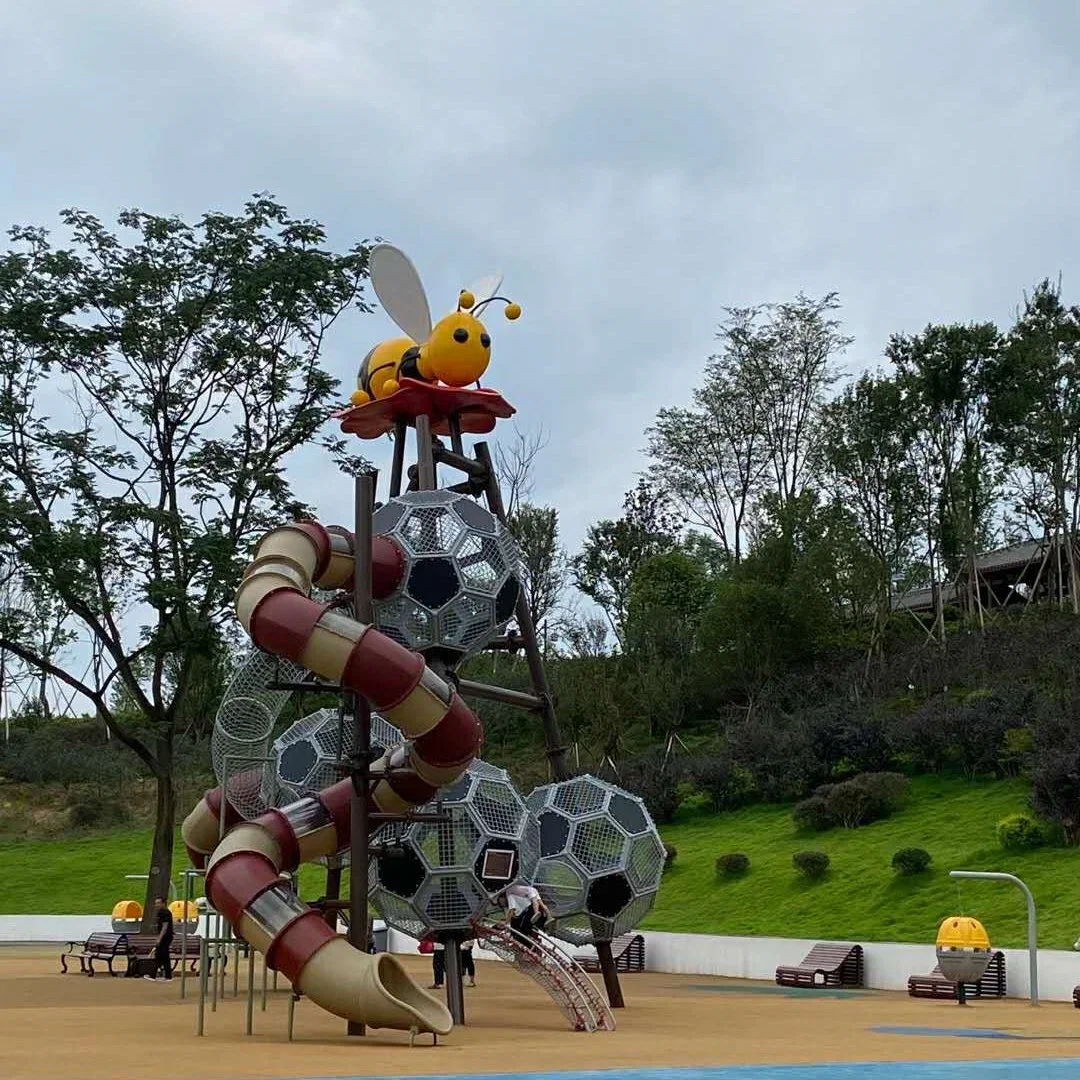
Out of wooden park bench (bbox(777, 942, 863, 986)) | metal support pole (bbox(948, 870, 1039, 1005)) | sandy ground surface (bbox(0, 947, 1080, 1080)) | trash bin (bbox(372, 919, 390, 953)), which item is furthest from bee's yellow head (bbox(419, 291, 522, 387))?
trash bin (bbox(372, 919, 390, 953))

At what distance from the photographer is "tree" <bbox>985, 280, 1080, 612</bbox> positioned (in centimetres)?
4916

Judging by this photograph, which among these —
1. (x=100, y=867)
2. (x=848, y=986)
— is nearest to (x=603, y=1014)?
(x=848, y=986)

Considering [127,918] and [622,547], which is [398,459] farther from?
[622,547]

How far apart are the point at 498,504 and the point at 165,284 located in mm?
13077

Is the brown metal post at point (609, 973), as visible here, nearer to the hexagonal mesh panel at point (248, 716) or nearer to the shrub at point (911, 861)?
the hexagonal mesh panel at point (248, 716)

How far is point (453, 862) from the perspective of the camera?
17.0 metres

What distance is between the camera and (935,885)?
29844mm

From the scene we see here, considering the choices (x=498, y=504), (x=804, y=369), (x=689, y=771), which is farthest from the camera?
(x=804, y=369)

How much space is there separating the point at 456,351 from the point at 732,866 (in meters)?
19.4

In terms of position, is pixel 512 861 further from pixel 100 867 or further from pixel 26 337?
pixel 100 867

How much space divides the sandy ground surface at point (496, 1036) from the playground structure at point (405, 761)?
0.73 meters

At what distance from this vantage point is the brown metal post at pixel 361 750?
15023 millimetres

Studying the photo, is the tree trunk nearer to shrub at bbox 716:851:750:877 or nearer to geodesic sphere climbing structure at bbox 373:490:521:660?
shrub at bbox 716:851:750:877

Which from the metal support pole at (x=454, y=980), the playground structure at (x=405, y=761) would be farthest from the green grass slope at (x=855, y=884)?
the metal support pole at (x=454, y=980)
